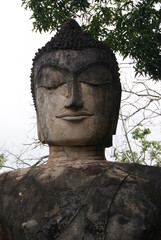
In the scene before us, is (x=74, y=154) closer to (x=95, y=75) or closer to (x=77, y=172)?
(x=77, y=172)

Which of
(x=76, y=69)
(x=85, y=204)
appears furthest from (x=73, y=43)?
A: (x=85, y=204)

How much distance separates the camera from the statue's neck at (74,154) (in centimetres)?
389

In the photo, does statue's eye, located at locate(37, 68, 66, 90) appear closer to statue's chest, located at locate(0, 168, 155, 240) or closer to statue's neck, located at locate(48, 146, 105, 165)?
statue's neck, located at locate(48, 146, 105, 165)

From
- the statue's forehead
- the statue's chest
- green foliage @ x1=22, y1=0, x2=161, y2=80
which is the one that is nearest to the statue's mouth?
the statue's forehead

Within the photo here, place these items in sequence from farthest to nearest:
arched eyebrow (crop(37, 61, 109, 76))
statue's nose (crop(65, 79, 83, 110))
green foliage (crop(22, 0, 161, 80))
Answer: green foliage (crop(22, 0, 161, 80))
arched eyebrow (crop(37, 61, 109, 76))
statue's nose (crop(65, 79, 83, 110))

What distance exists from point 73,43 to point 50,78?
0.43m

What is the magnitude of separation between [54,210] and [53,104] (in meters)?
1.03

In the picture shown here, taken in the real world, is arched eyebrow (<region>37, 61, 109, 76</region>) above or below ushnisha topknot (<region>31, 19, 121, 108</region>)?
below

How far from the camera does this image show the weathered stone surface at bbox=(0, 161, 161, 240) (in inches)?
131

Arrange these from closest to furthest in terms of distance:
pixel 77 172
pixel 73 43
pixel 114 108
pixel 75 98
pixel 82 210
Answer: pixel 82 210
pixel 77 172
pixel 75 98
pixel 73 43
pixel 114 108

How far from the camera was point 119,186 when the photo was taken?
351cm

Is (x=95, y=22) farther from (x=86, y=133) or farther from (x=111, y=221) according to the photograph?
(x=111, y=221)

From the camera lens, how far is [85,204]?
135 inches

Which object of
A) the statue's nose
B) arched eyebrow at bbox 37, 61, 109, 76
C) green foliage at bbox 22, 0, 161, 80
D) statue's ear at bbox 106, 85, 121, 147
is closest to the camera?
the statue's nose
